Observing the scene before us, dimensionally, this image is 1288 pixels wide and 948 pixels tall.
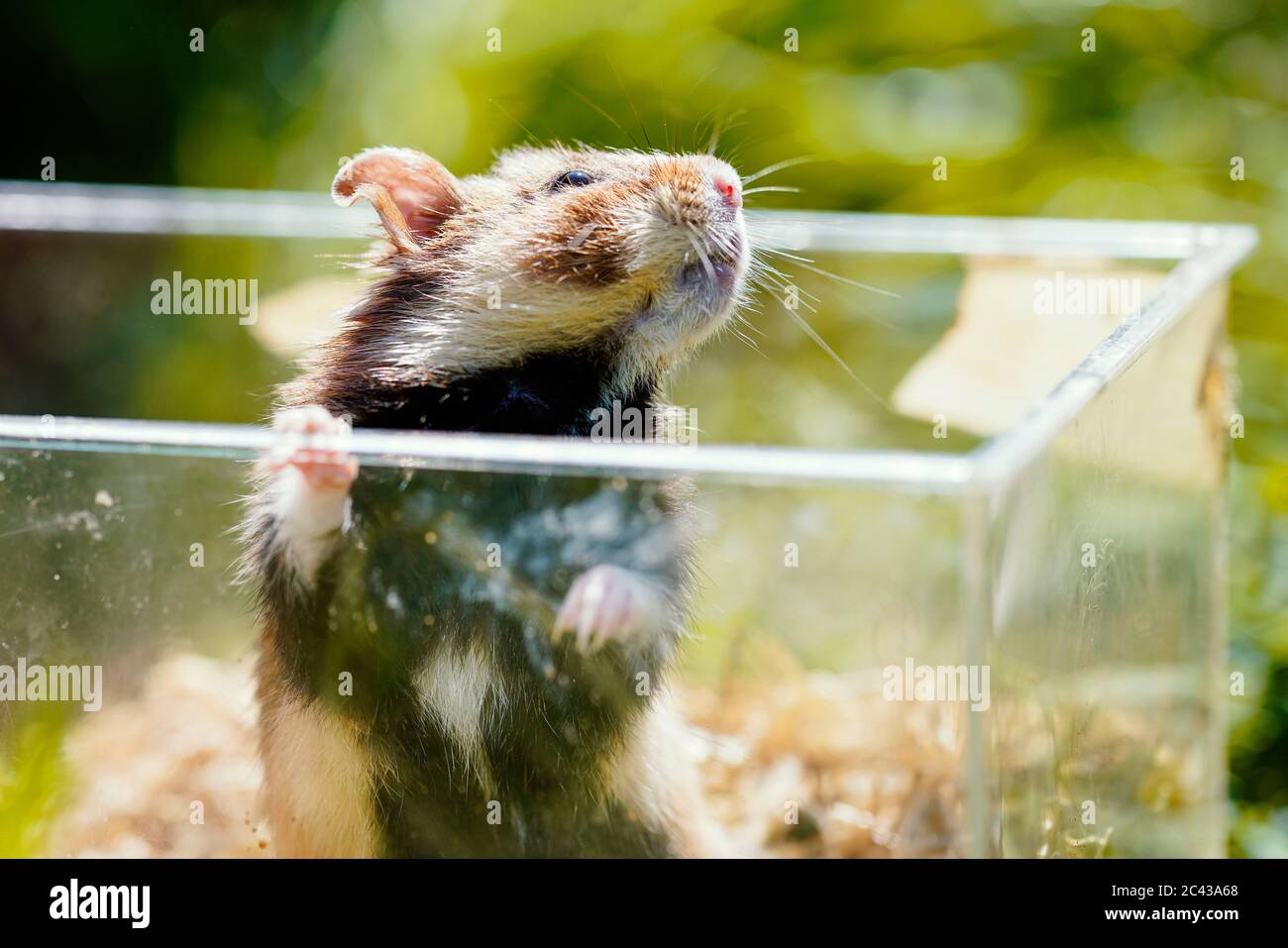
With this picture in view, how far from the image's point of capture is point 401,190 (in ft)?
5.95

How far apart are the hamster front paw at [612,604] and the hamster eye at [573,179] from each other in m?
0.65

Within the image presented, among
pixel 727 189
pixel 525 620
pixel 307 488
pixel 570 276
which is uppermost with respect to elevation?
pixel 727 189

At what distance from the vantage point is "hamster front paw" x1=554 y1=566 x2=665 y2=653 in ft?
4.28

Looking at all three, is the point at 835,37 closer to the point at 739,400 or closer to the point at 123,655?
the point at 739,400

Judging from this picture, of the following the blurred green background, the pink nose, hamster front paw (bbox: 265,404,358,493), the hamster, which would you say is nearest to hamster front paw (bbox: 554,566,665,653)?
the hamster

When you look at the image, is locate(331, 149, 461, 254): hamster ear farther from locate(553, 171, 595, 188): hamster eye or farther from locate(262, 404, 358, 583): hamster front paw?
locate(262, 404, 358, 583): hamster front paw

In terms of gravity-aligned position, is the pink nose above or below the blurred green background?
below

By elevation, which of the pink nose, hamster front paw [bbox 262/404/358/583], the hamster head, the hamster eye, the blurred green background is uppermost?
the blurred green background

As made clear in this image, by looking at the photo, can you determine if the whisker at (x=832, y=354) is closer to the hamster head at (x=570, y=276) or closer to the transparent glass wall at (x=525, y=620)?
the hamster head at (x=570, y=276)

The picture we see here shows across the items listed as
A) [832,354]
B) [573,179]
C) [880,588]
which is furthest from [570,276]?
[832,354]

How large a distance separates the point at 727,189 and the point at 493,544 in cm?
64

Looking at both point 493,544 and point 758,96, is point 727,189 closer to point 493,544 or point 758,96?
point 493,544

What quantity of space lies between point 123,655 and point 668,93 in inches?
92.7

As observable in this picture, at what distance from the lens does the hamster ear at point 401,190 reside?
68.8 inches
